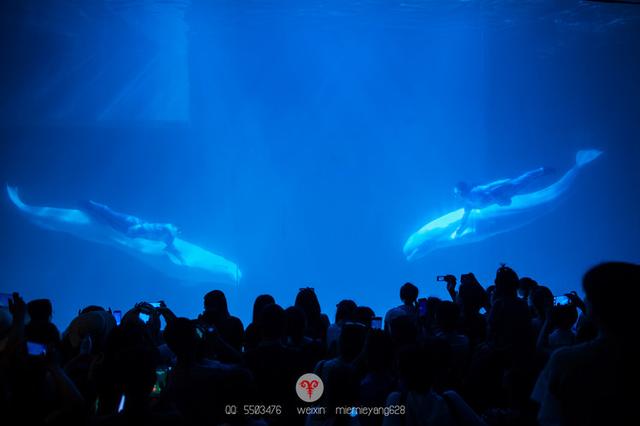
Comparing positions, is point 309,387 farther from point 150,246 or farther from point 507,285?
point 150,246

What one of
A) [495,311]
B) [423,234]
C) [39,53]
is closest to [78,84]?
[39,53]

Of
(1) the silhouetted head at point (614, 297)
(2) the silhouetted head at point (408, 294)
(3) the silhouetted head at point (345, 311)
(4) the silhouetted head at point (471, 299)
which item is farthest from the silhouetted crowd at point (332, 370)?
(2) the silhouetted head at point (408, 294)

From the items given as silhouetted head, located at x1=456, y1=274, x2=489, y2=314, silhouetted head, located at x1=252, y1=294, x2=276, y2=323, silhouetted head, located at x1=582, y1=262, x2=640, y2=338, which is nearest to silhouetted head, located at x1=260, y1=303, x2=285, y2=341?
silhouetted head, located at x1=252, y1=294, x2=276, y2=323

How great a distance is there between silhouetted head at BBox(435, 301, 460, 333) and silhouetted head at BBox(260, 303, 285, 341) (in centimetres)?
132

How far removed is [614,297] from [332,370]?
154 centimetres

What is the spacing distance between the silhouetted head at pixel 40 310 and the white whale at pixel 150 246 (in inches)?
1148

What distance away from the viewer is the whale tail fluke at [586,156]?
137 feet

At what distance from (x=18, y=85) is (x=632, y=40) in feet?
134

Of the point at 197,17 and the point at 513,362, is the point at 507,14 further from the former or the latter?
the point at 513,362

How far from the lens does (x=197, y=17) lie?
103 ft

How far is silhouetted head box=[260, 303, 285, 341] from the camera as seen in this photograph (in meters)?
3.32

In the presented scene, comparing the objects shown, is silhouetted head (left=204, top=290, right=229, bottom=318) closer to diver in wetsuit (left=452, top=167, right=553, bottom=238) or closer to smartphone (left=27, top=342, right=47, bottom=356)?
smartphone (left=27, top=342, right=47, bottom=356)

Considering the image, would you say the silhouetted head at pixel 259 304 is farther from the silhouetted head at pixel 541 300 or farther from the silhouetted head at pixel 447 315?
the silhouetted head at pixel 541 300

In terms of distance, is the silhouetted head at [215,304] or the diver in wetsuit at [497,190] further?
the diver in wetsuit at [497,190]
